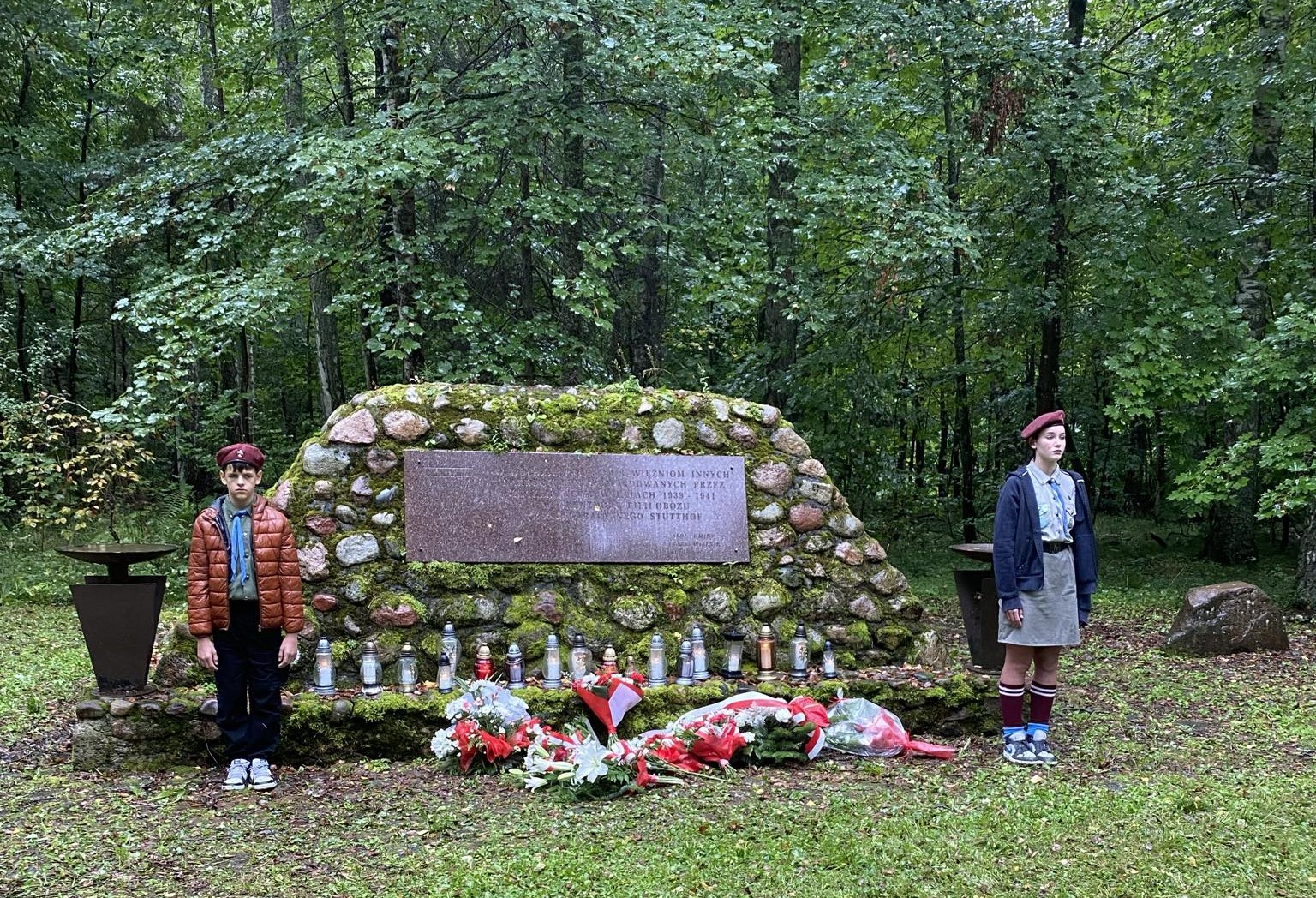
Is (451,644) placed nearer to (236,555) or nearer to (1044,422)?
(236,555)

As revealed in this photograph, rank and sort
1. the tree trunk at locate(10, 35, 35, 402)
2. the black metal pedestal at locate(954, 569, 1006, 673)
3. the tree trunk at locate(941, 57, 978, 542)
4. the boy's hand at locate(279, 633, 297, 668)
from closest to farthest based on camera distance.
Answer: the boy's hand at locate(279, 633, 297, 668) → the black metal pedestal at locate(954, 569, 1006, 673) → the tree trunk at locate(941, 57, 978, 542) → the tree trunk at locate(10, 35, 35, 402)

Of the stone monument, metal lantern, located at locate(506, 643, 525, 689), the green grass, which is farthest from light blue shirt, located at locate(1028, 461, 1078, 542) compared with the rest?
metal lantern, located at locate(506, 643, 525, 689)

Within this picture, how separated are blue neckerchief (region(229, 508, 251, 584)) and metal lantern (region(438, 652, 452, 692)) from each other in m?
1.02

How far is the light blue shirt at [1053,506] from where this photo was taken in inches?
179

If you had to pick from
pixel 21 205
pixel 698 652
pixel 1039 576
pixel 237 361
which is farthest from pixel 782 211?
pixel 237 361

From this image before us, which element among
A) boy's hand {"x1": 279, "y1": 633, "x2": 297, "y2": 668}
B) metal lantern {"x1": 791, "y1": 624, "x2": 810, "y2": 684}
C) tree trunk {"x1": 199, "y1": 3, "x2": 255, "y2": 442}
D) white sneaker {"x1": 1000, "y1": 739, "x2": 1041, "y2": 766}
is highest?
tree trunk {"x1": 199, "y1": 3, "x2": 255, "y2": 442}

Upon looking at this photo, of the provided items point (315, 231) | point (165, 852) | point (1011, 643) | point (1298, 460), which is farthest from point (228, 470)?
point (315, 231)

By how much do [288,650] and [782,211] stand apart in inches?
223

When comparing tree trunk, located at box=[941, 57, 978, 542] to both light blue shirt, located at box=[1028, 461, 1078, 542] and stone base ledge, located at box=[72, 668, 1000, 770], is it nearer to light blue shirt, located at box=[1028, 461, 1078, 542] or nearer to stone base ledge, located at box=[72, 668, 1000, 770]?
light blue shirt, located at box=[1028, 461, 1078, 542]

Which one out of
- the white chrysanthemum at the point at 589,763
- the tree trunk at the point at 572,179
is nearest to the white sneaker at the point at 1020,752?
the white chrysanthemum at the point at 589,763

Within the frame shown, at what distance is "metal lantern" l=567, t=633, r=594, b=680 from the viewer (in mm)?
4965

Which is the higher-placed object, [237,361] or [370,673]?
[237,361]

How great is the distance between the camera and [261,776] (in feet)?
13.5

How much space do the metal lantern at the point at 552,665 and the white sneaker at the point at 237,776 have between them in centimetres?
135
